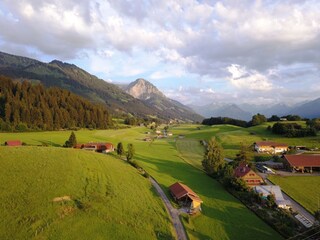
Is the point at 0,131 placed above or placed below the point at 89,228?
above

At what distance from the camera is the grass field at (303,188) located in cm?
4662

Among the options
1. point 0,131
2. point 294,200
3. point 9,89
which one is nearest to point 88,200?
point 294,200

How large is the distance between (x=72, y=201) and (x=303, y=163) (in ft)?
194

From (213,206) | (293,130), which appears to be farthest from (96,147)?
(293,130)

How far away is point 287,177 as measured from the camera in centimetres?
6238

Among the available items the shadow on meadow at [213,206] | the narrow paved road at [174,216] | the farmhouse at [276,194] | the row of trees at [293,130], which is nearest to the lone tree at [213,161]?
the shadow on meadow at [213,206]

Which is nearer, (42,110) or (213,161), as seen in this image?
(213,161)

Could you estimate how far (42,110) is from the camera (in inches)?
4092

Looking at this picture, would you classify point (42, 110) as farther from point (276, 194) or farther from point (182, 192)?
point (276, 194)

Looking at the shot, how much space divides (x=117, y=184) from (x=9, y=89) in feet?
305

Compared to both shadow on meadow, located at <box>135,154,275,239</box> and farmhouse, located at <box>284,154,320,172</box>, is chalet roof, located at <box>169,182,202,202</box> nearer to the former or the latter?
shadow on meadow, located at <box>135,154,275,239</box>

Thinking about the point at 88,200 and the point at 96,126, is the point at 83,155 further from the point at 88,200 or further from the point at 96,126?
the point at 96,126

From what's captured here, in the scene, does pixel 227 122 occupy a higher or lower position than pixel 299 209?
higher

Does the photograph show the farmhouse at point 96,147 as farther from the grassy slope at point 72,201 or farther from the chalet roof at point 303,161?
the chalet roof at point 303,161
